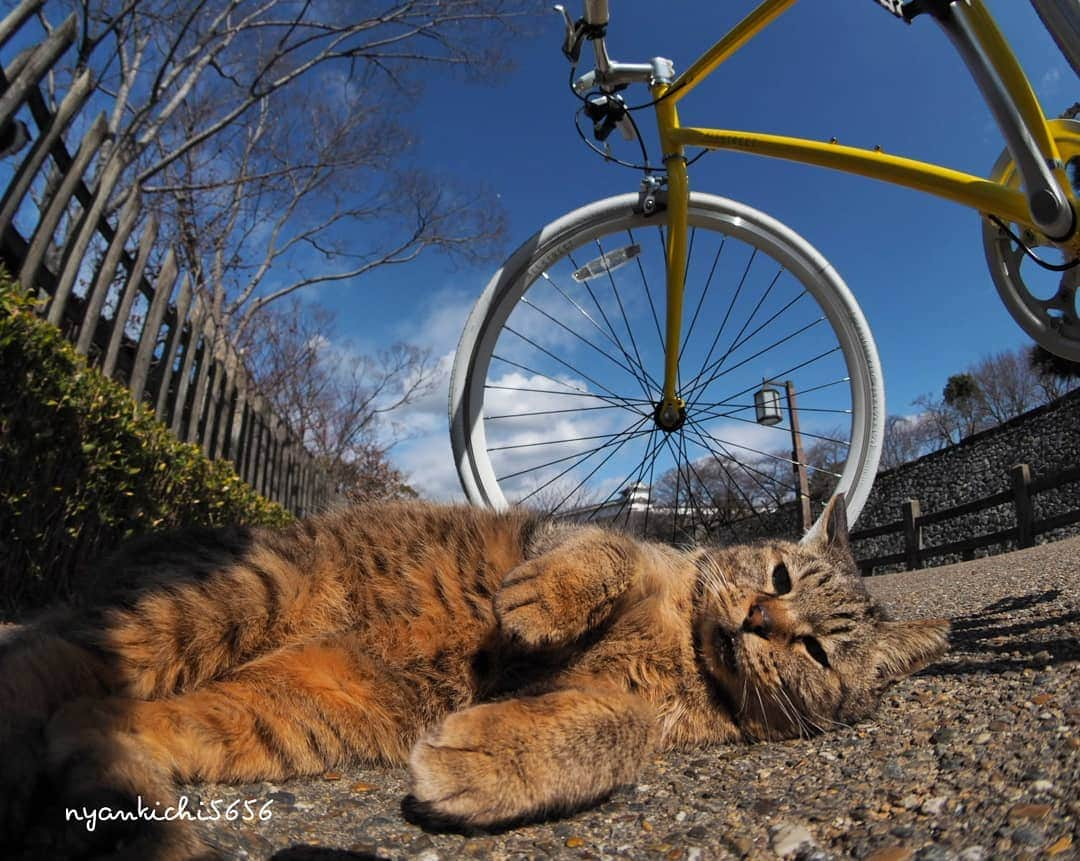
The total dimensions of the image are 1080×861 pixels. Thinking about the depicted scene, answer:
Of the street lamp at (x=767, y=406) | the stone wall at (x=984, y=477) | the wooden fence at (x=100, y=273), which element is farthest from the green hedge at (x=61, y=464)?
the stone wall at (x=984, y=477)

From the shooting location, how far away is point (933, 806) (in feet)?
3.02

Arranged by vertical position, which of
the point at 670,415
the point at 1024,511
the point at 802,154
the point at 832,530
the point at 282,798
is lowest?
the point at 282,798

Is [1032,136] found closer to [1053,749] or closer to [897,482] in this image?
[1053,749]

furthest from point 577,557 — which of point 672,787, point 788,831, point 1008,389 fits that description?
point 1008,389

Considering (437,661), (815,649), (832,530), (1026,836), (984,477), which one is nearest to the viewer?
(1026,836)

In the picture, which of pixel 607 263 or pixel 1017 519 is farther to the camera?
pixel 1017 519

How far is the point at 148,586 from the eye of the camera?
150 centimetres

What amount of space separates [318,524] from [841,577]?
160 centimetres

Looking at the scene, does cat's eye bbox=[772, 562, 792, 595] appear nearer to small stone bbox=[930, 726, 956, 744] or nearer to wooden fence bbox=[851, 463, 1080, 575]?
small stone bbox=[930, 726, 956, 744]

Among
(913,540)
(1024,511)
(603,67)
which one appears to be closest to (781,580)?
(603,67)

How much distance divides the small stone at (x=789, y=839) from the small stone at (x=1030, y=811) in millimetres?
249

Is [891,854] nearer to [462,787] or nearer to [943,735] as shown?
[943,735]

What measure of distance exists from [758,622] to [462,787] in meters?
0.92

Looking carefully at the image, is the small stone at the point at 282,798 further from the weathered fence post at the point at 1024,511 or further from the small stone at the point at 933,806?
the weathered fence post at the point at 1024,511
